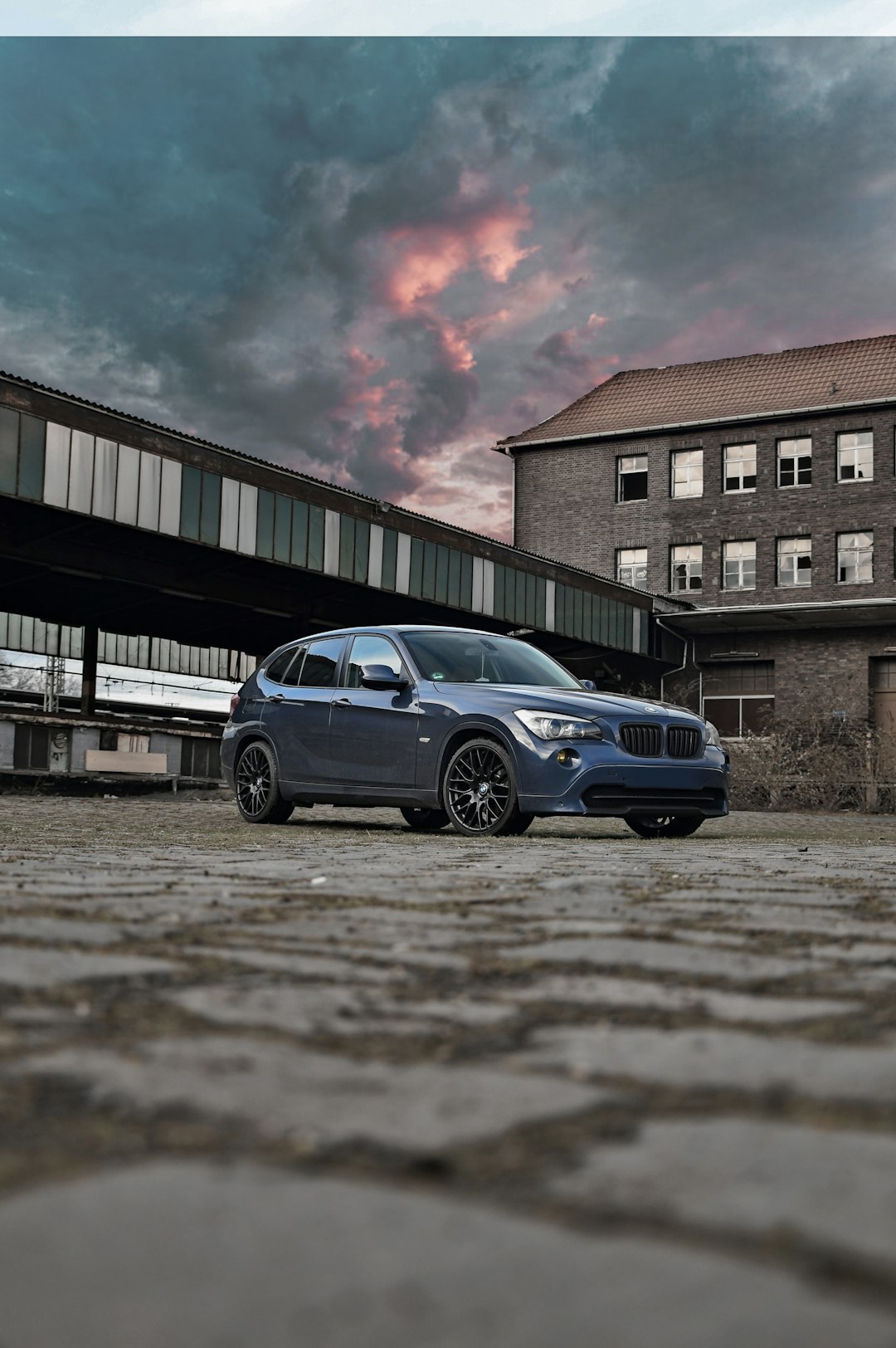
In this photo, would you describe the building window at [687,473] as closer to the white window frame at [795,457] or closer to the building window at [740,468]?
the building window at [740,468]

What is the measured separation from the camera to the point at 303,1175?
141cm

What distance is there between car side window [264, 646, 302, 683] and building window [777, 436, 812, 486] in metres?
Answer: 33.7

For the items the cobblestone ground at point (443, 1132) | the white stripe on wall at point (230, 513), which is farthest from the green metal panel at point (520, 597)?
the cobblestone ground at point (443, 1132)

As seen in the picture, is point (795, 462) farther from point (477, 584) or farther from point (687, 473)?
point (477, 584)

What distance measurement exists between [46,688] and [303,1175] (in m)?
32.5

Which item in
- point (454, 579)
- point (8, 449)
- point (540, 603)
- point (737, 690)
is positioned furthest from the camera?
point (737, 690)

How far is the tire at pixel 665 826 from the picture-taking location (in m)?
11.6

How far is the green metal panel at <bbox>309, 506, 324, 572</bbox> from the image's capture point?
74.7ft

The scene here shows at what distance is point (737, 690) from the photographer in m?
39.0

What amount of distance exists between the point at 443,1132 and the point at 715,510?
43471 millimetres

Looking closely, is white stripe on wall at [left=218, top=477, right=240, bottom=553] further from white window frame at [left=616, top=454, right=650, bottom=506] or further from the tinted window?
white window frame at [left=616, top=454, right=650, bottom=506]

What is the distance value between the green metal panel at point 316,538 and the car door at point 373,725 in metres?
11.6

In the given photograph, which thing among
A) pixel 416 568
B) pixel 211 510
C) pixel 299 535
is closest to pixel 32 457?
pixel 211 510

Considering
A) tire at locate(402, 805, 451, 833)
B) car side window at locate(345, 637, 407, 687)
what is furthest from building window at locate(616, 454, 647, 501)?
car side window at locate(345, 637, 407, 687)
